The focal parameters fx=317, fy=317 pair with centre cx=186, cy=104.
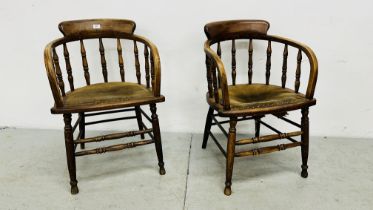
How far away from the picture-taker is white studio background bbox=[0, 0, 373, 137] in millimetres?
2021

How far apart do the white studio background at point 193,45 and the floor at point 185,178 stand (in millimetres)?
233

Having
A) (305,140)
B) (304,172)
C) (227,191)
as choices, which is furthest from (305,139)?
(227,191)

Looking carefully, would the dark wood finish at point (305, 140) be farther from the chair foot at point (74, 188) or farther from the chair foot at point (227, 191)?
the chair foot at point (74, 188)

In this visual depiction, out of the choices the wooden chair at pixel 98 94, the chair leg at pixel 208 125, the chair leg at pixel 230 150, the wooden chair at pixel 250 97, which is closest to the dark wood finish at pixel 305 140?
the wooden chair at pixel 250 97

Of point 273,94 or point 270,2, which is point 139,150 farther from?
point 270,2

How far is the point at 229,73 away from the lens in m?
2.18

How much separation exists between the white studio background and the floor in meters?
0.23

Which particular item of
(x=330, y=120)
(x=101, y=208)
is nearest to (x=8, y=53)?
(x=101, y=208)

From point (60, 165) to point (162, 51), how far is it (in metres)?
0.97

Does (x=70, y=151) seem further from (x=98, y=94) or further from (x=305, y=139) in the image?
(x=305, y=139)

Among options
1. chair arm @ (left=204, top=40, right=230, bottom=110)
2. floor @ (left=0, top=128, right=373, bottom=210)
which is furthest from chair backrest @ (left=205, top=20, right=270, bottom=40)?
floor @ (left=0, top=128, right=373, bottom=210)

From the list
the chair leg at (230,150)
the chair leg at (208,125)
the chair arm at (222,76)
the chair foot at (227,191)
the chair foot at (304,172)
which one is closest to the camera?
the chair arm at (222,76)

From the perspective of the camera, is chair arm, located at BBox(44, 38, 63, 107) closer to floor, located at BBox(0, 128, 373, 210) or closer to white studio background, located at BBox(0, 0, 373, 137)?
floor, located at BBox(0, 128, 373, 210)

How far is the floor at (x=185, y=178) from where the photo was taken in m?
1.58
